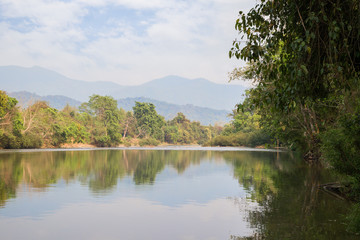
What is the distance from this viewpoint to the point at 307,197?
13.4 m

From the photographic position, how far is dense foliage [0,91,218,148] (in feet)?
171

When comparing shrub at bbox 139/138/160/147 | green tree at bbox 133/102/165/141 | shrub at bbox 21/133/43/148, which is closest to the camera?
shrub at bbox 21/133/43/148

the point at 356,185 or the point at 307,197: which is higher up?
the point at 356,185

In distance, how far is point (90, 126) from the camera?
83000 millimetres

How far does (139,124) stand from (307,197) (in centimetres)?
9797

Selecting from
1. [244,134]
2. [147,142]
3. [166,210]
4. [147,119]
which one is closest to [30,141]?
[244,134]

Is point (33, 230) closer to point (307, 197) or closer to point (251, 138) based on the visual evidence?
point (307, 197)

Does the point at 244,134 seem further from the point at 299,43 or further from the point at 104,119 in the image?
the point at 299,43

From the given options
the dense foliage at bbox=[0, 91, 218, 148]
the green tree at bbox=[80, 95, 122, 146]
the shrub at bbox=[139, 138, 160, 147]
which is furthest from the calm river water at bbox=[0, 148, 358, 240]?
the shrub at bbox=[139, 138, 160, 147]

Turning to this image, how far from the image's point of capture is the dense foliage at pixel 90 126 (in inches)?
2050

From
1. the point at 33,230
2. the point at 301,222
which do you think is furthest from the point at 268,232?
the point at 33,230

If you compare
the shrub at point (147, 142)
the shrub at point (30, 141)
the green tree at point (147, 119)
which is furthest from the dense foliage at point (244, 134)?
the shrub at point (30, 141)

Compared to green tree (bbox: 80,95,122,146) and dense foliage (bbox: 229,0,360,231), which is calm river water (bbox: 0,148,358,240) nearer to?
dense foliage (bbox: 229,0,360,231)

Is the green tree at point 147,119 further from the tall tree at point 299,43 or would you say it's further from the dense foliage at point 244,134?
the tall tree at point 299,43
